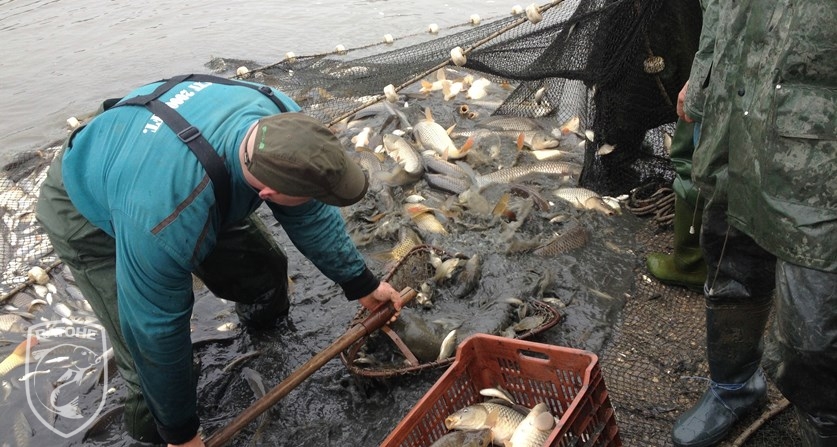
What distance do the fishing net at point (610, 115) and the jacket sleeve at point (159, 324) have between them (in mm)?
2037

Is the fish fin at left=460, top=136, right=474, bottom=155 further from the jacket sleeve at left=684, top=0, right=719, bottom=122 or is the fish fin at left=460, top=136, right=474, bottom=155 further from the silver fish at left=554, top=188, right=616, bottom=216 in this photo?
the jacket sleeve at left=684, top=0, right=719, bottom=122

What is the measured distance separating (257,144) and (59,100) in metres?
9.42

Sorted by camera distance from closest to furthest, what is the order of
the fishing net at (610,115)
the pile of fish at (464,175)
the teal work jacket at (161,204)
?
the teal work jacket at (161,204)
the fishing net at (610,115)
the pile of fish at (464,175)

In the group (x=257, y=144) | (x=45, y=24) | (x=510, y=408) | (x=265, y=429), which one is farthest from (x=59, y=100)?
(x=510, y=408)

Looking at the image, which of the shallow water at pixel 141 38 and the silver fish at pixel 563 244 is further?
the shallow water at pixel 141 38

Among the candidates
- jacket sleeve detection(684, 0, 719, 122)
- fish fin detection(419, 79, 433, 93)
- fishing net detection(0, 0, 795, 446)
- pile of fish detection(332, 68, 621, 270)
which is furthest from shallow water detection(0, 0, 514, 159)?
jacket sleeve detection(684, 0, 719, 122)

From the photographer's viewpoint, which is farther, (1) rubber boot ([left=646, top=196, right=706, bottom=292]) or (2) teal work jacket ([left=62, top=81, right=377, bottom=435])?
(1) rubber boot ([left=646, top=196, right=706, bottom=292])

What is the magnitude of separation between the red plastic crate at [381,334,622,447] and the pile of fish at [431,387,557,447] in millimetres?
77

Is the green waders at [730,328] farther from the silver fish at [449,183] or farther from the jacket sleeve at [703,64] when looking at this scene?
the silver fish at [449,183]

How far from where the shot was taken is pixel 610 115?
4.82 metres

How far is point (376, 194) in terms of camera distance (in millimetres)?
5727

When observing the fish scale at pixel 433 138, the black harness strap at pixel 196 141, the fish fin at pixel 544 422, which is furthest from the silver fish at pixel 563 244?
the black harness strap at pixel 196 141

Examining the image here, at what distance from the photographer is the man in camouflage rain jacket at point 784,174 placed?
1957 mm

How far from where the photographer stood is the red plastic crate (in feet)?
7.81
